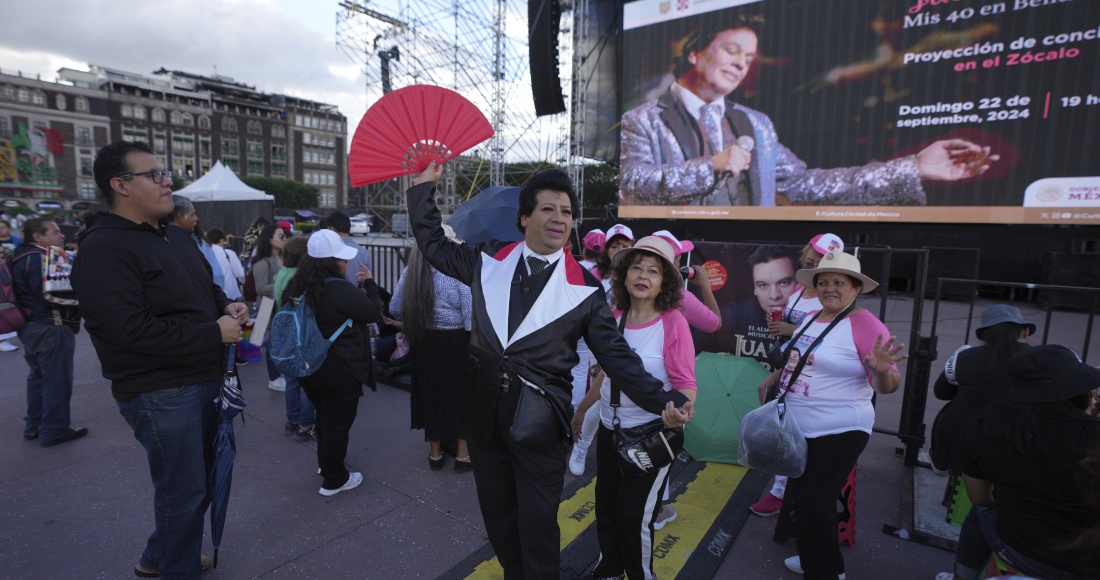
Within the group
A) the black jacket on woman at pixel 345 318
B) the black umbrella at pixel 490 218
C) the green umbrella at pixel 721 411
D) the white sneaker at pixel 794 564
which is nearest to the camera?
the white sneaker at pixel 794 564

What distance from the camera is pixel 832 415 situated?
2.44 metres

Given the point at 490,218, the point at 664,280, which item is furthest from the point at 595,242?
the point at 664,280

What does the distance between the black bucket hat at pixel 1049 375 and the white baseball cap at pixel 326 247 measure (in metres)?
3.25

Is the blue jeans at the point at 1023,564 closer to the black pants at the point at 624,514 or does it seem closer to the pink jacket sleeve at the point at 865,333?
the pink jacket sleeve at the point at 865,333

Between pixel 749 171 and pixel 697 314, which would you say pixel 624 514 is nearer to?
pixel 697 314

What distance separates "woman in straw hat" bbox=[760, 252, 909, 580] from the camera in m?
2.41

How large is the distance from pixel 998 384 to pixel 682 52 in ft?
52.0

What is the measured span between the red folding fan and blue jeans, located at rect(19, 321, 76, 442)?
3513 millimetres

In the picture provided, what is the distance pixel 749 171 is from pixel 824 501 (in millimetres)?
14364

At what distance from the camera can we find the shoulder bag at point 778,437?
2.41 m

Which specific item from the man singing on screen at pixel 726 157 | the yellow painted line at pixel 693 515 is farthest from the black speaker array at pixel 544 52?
the yellow painted line at pixel 693 515

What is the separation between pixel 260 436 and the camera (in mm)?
4305

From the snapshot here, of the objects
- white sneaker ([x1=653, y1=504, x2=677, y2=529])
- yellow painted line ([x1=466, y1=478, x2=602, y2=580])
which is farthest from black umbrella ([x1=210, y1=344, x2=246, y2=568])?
white sneaker ([x1=653, y1=504, x2=677, y2=529])

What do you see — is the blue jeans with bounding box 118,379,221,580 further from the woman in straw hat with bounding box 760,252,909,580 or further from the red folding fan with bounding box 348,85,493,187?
the woman in straw hat with bounding box 760,252,909,580
